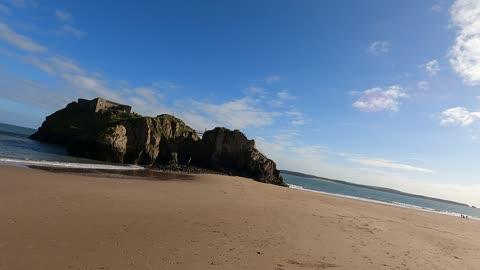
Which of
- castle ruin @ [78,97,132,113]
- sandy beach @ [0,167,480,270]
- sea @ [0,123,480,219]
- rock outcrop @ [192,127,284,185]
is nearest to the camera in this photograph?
sandy beach @ [0,167,480,270]

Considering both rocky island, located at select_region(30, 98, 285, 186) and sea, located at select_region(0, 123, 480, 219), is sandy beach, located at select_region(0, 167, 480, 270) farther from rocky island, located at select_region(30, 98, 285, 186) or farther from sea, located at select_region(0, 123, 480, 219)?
rocky island, located at select_region(30, 98, 285, 186)

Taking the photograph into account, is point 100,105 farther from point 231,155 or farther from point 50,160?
point 50,160

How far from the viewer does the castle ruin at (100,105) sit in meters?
80.4

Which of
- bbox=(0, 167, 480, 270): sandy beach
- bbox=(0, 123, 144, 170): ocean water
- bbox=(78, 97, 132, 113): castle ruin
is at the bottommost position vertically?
bbox=(0, 167, 480, 270): sandy beach

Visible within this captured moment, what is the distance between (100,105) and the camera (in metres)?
80.9

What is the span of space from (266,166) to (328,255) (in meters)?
51.2

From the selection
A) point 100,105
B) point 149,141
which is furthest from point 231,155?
point 100,105

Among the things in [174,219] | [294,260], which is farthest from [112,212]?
[294,260]

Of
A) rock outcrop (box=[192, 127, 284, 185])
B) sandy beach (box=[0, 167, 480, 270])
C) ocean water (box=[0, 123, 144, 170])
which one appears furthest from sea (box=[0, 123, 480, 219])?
sandy beach (box=[0, 167, 480, 270])

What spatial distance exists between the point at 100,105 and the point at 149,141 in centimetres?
3716

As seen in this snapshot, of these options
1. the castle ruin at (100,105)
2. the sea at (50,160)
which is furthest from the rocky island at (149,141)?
the sea at (50,160)

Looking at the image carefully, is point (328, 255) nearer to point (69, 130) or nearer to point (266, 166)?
point (266, 166)

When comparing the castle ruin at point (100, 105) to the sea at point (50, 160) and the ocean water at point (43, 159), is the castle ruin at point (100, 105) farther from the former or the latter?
the ocean water at point (43, 159)

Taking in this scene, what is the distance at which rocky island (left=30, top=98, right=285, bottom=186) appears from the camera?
153 ft
